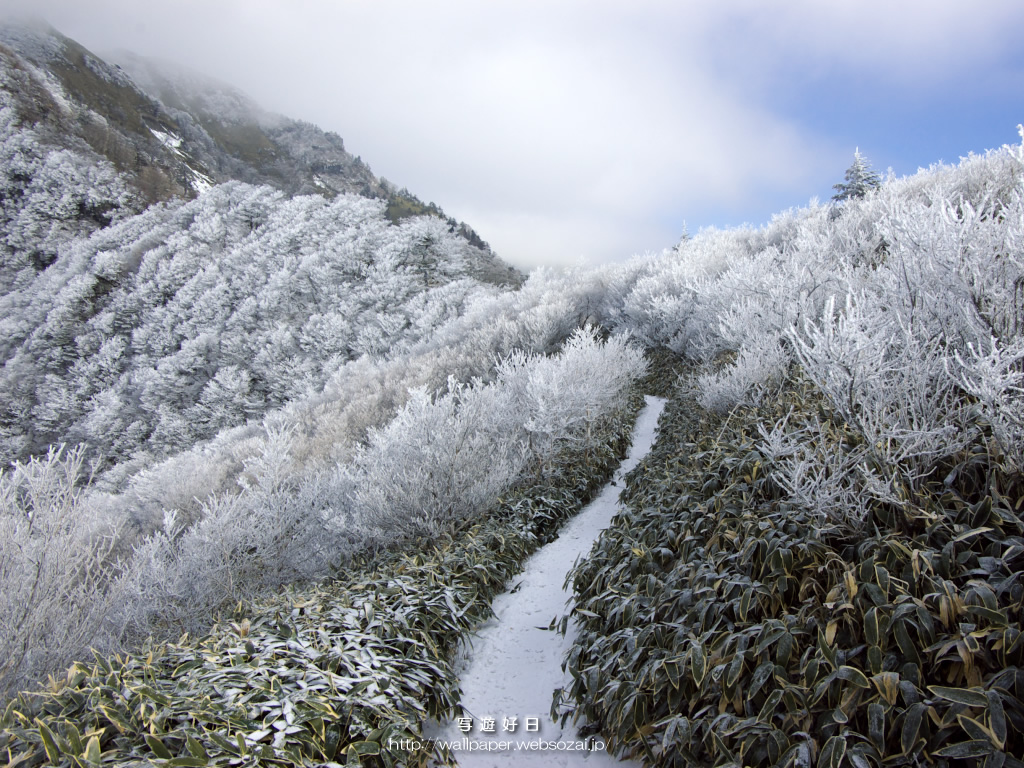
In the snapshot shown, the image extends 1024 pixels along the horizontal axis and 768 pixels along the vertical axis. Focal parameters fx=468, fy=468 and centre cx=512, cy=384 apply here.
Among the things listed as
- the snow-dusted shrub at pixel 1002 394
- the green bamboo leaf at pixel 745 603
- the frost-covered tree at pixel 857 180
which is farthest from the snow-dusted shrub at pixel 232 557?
the frost-covered tree at pixel 857 180

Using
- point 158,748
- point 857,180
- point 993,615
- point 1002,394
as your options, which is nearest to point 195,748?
point 158,748

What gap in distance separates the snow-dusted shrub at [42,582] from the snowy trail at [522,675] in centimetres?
440

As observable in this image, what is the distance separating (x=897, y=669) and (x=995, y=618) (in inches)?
20.1

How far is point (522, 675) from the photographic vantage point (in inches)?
183

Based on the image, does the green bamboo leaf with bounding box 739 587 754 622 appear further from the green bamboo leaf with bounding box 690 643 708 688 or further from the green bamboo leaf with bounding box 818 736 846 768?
the green bamboo leaf with bounding box 818 736 846 768

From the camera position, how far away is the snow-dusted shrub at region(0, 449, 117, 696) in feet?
15.7

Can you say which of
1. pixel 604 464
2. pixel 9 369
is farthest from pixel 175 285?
pixel 604 464

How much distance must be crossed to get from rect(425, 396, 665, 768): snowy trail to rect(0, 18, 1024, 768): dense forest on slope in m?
0.26

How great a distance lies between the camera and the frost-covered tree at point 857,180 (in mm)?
21606

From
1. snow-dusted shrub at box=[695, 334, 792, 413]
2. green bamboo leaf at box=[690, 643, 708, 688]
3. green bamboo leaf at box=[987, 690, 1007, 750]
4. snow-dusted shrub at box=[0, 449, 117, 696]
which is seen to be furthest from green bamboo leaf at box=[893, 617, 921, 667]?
snow-dusted shrub at box=[0, 449, 117, 696]

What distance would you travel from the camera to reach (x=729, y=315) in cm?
866

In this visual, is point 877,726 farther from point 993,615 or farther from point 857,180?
point 857,180

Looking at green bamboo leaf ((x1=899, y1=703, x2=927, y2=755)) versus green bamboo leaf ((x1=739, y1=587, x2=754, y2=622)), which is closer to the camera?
green bamboo leaf ((x1=899, y1=703, x2=927, y2=755))

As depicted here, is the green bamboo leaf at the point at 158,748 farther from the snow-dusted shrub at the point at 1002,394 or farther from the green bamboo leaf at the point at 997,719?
the snow-dusted shrub at the point at 1002,394
